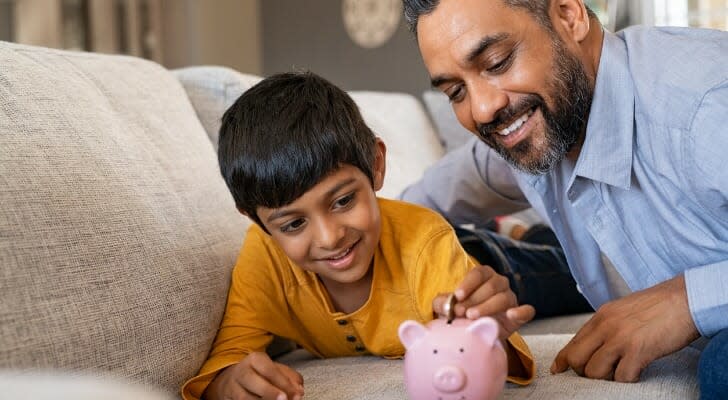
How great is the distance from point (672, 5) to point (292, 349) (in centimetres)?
465

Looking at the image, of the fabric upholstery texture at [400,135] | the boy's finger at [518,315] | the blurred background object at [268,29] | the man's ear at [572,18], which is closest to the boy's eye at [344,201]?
the boy's finger at [518,315]

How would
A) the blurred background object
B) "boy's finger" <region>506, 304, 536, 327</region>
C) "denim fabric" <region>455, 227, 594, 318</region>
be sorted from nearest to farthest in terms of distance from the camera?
"boy's finger" <region>506, 304, 536, 327</region>, "denim fabric" <region>455, 227, 594, 318</region>, the blurred background object

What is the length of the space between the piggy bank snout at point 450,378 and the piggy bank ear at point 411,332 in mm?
60

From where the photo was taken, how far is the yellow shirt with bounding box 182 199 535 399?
138 cm

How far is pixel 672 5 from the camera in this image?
5.63 metres

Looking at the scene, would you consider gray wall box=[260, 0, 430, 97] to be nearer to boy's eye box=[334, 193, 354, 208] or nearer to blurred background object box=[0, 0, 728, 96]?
blurred background object box=[0, 0, 728, 96]

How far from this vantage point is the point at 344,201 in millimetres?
1348

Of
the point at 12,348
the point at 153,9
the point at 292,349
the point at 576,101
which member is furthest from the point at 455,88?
the point at 153,9

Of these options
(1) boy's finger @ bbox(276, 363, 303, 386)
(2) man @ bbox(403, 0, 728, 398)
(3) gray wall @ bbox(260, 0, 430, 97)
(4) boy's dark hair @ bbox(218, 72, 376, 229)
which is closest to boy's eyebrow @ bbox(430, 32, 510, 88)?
(2) man @ bbox(403, 0, 728, 398)

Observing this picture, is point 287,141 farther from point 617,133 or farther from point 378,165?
point 617,133

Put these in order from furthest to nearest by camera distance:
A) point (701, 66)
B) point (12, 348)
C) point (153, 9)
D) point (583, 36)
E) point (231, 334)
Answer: point (153, 9) → point (583, 36) → point (231, 334) → point (701, 66) → point (12, 348)

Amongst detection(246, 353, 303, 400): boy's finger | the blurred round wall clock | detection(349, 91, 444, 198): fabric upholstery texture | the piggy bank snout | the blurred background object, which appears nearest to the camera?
the piggy bank snout

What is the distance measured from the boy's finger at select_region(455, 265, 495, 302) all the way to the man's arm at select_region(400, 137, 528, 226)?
2.83 ft

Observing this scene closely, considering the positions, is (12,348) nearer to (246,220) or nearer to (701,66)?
(246,220)
